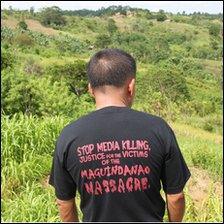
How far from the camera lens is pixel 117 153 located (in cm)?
197

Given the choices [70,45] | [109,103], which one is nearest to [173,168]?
[109,103]

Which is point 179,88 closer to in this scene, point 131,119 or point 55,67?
point 55,67

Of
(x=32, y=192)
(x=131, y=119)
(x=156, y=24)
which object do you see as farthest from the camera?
(x=156, y=24)

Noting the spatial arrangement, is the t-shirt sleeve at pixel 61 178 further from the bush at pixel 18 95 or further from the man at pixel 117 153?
the bush at pixel 18 95

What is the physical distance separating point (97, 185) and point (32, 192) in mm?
2868

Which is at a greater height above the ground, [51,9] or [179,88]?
[51,9]

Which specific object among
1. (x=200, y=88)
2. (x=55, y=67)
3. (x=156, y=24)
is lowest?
(x=200, y=88)

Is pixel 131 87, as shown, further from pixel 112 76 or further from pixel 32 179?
pixel 32 179

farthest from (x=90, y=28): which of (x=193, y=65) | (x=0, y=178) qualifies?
(x=0, y=178)

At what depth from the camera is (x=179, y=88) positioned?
119ft

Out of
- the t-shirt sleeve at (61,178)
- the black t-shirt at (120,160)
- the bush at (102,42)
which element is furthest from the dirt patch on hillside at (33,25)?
the black t-shirt at (120,160)

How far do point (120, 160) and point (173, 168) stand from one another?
0.24 metres

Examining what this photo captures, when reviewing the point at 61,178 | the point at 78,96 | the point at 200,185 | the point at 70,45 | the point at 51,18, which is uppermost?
the point at 51,18

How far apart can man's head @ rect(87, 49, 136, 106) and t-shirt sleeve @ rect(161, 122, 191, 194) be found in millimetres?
261
